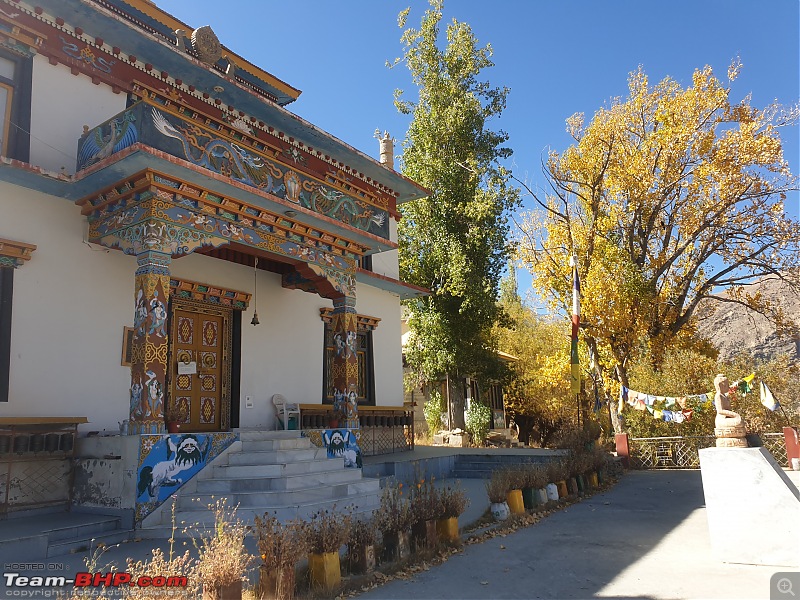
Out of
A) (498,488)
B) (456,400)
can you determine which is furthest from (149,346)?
(456,400)

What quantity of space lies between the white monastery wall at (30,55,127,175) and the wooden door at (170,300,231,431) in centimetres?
298

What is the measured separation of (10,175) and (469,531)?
301 inches

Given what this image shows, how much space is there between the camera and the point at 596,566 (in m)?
5.88

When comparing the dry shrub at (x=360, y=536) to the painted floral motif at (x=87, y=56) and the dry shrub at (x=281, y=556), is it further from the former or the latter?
the painted floral motif at (x=87, y=56)

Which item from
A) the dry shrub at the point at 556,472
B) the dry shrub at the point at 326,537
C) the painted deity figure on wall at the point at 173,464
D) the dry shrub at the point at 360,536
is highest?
the painted deity figure on wall at the point at 173,464

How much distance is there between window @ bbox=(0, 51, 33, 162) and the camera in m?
7.83

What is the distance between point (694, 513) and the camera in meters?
8.87

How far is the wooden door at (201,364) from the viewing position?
10020 mm

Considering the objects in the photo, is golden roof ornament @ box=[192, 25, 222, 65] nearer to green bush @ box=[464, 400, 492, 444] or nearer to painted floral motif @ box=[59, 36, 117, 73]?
painted floral motif @ box=[59, 36, 117, 73]

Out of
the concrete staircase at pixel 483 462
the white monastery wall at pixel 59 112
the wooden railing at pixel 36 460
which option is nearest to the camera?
the wooden railing at pixel 36 460

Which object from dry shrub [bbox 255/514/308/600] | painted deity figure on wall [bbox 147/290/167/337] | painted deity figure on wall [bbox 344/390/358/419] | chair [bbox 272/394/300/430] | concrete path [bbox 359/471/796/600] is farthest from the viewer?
chair [bbox 272/394/300/430]

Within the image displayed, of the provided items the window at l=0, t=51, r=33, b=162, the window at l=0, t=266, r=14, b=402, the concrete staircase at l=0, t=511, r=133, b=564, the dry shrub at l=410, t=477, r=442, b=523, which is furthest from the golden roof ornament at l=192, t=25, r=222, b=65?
the dry shrub at l=410, t=477, r=442, b=523

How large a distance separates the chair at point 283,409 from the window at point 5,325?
4.99 metres

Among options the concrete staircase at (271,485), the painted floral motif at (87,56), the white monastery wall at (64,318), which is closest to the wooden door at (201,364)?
the white monastery wall at (64,318)
